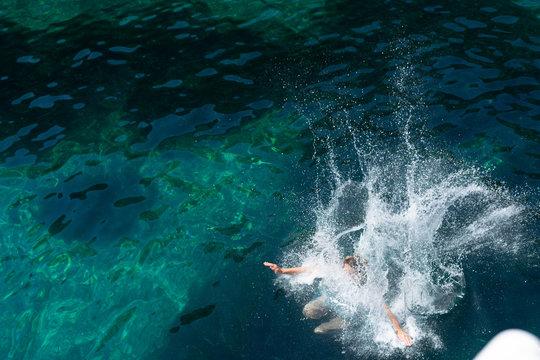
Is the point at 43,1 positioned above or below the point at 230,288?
above

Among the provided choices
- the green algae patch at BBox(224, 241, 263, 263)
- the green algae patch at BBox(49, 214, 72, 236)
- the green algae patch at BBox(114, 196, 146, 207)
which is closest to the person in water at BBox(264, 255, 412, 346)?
the green algae patch at BBox(224, 241, 263, 263)

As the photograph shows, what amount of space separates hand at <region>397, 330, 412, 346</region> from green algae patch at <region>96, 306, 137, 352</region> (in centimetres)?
464

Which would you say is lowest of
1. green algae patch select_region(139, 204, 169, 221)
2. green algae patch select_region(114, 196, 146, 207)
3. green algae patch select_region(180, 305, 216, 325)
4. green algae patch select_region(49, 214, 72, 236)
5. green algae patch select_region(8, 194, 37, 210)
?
green algae patch select_region(180, 305, 216, 325)

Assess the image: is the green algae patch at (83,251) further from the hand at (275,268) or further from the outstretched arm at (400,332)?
the outstretched arm at (400,332)

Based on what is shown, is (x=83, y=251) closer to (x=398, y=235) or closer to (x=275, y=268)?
(x=275, y=268)

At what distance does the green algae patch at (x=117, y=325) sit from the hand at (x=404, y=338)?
15.2 feet

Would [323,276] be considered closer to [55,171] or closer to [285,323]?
[285,323]

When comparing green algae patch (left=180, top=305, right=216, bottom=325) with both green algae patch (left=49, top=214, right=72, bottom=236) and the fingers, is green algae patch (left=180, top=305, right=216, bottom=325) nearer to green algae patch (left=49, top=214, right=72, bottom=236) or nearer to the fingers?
the fingers

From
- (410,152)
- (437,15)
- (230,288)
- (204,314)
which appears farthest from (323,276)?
(437,15)

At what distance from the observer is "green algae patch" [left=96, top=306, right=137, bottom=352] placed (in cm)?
722

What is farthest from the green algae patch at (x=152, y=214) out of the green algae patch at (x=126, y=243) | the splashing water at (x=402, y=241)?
the splashing water at (x=402, y=241)

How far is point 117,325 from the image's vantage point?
7402mm

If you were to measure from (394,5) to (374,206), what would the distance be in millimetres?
8274

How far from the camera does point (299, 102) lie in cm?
1088
